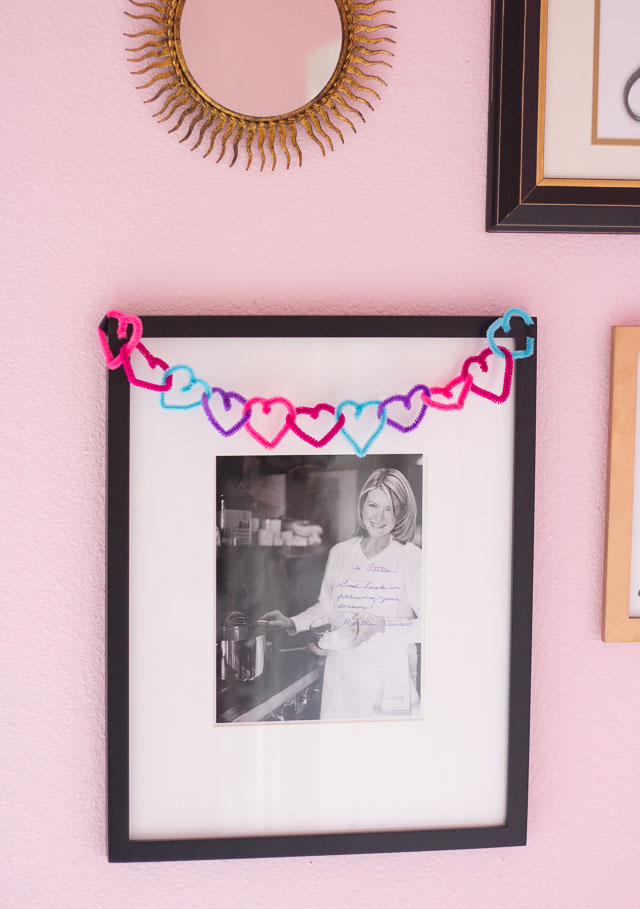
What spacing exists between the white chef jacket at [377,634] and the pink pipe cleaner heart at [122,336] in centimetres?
25

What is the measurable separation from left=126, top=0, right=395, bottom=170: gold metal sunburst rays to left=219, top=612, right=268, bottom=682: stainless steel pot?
0.40 m

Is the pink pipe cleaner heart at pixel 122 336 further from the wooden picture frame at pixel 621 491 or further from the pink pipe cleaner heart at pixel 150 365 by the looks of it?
the wooden picture frame at pixel 621 491

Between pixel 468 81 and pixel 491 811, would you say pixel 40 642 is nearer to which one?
pixel 491 811

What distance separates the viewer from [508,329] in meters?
0.57

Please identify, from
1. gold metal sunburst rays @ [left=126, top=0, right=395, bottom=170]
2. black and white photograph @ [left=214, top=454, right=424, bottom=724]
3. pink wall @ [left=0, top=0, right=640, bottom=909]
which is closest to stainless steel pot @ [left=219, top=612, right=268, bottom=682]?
black and white photograph @ [left=214, top=454, right=424, bottom=724]

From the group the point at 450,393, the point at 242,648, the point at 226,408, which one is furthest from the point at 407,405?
the point at 242,648

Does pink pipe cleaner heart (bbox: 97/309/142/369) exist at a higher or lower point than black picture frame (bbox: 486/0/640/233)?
lower

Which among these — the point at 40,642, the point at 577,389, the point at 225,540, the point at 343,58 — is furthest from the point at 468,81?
the point at 40,642

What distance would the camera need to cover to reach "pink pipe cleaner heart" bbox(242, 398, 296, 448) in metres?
0.55

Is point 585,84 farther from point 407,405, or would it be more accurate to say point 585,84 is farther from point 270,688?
point 270,688

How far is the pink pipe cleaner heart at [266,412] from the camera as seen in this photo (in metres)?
0.55

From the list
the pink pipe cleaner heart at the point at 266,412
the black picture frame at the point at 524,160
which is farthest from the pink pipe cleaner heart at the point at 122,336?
the black picture frame at the point at 524,160

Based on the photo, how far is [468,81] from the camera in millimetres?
573

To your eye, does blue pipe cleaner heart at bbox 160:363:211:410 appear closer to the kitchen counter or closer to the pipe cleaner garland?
the pipe cleaner garland
